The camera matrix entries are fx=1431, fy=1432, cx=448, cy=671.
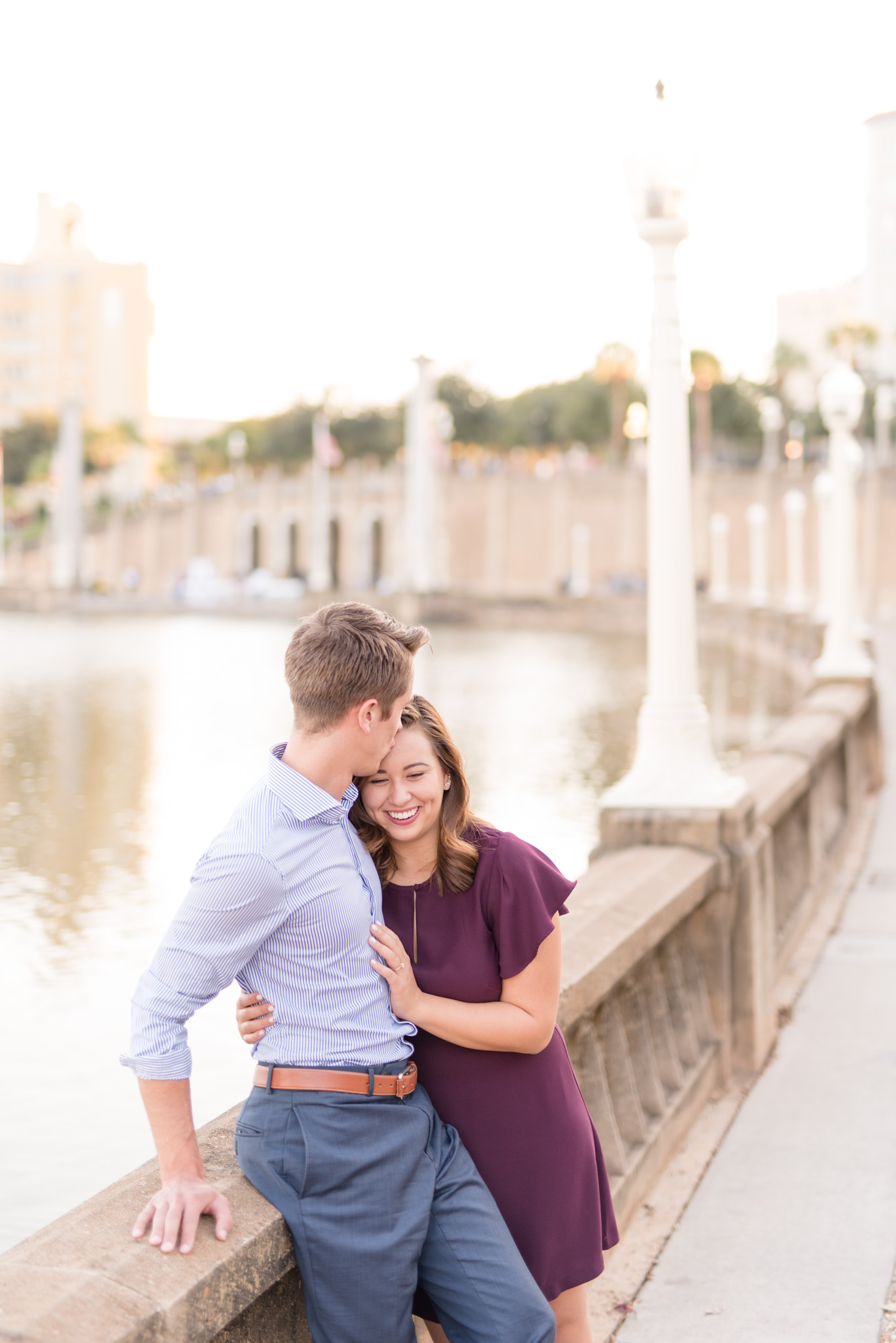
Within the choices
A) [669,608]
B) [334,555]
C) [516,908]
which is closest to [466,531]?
[334,555]

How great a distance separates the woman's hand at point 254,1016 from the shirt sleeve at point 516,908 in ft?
1.36

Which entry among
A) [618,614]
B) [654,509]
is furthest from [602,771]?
[618,614]

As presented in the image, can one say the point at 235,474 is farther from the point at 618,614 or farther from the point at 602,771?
the point at 602,771

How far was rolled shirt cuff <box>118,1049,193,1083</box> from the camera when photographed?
2180 mm

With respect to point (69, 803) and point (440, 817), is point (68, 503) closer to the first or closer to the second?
point (69, 803)

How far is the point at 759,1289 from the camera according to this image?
147 inches

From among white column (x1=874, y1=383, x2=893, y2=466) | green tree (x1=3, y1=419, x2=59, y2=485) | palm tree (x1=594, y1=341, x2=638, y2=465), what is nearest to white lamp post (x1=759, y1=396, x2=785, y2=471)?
white column (x1=874, y1=383, x2=893, y2=466)

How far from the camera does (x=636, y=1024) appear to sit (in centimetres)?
441

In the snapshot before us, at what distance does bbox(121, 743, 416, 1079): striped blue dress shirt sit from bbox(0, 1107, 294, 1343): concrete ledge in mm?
236

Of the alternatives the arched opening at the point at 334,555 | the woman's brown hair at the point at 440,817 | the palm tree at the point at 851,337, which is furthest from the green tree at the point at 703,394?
the woman's brown hair at the point at 440,817

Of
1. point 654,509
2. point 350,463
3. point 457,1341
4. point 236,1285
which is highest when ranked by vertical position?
point 350,463

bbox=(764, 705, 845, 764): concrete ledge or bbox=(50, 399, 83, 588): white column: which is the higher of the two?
bbox=(50, 399, 83, 588): white column

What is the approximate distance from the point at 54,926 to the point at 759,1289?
224 inches

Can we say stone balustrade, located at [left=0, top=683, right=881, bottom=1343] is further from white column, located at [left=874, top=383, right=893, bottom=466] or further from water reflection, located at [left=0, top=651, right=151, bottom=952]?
white column, located at [left=874, top=383, right=893, bottom=466]
